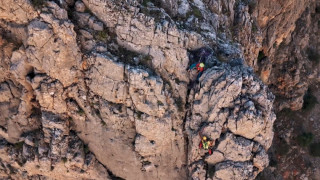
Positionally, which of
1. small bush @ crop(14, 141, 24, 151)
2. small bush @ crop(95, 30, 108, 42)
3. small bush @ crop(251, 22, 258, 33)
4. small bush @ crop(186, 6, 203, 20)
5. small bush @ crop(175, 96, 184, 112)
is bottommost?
small bush @ crop(14, 141, 24, 151)

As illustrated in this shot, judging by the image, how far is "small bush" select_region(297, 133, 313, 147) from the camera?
3362 cm

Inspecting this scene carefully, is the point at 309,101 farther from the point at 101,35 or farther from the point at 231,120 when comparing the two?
the point at 101,35

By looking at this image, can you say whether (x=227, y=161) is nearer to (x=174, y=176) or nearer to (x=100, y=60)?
(x=174, y=176)

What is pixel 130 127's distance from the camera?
2134 cm

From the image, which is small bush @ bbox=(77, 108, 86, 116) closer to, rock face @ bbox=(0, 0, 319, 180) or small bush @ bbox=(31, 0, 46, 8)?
rock face @ bbox=(0, 0, 319, 180)

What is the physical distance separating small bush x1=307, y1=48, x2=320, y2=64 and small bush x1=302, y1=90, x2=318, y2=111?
372cm

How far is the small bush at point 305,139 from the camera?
33625 mm

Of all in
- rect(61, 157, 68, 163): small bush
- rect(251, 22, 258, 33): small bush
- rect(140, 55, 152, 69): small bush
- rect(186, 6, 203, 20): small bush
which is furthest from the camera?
rect(251, 22, 258, 33): small bush

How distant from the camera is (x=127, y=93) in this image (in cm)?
2034

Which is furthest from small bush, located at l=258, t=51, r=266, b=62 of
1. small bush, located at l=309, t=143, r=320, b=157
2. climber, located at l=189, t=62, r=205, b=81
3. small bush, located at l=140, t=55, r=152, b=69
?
small bush, located at l=140, t=55, r=152, b=69

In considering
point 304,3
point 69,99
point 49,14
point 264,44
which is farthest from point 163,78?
point 304,3

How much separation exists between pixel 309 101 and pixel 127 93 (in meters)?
23.3

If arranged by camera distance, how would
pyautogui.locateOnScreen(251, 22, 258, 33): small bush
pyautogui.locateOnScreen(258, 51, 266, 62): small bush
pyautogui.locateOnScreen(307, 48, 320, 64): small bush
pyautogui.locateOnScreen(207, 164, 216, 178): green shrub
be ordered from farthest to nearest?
pyautogui.locateOnScreen(307, 48, 320, 64): small bush, pyautogui.locateOnScreen(258, 51, 266, 62): small bush, pyautogui.locateOnScreen(251, 22, 258, 33): small bush, pyautogui.locateOnScreen(207, 164, 216, 178): green shrub

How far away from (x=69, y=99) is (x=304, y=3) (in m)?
25.6
